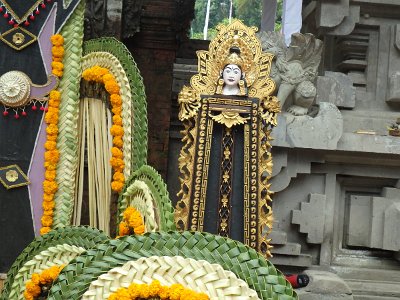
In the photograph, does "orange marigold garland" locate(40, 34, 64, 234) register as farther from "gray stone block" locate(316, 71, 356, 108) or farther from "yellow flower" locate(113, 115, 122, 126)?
"gray stone block" locate(316, 71, 356, 108)

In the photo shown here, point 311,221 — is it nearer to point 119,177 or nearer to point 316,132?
point 316,132

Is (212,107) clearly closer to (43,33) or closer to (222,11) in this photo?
(43,33)

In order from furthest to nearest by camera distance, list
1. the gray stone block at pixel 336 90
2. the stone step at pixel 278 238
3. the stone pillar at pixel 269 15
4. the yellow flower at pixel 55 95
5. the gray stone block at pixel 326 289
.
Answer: the stone pillar at pixel 269 15 → the gray stone block at pixel 336 90 → the stone step at pixel 278 238 → the gray stone block at pixel 326 289 → the yellow flower at pixel 55 95

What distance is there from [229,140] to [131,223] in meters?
1.22

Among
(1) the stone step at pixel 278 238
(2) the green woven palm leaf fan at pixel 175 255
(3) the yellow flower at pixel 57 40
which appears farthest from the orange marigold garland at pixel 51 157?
(2) the green woven palm leaf fan at pixel 175 255

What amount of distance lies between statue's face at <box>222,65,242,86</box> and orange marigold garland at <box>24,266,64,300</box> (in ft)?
5.01

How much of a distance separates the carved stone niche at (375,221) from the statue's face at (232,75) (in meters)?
1.58

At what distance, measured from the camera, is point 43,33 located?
13.1 feet

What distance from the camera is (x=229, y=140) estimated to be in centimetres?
389

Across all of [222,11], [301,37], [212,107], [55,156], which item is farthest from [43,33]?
[222,11]

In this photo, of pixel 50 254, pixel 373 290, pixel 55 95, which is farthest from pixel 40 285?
pixel 373 290

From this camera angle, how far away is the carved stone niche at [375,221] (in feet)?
15.6

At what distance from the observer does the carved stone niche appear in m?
4.77

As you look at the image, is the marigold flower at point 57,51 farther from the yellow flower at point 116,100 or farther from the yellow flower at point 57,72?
the yellow flower at point 116,100
